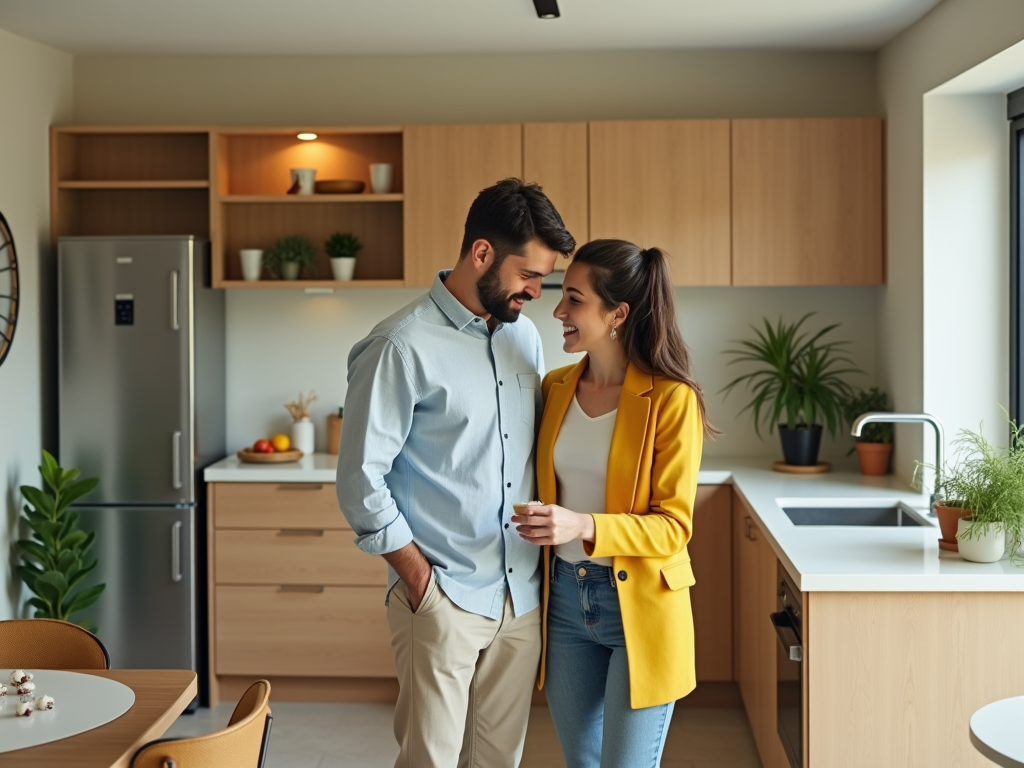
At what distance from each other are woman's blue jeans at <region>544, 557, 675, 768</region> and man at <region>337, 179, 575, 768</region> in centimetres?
6

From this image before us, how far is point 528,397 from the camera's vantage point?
242 cm

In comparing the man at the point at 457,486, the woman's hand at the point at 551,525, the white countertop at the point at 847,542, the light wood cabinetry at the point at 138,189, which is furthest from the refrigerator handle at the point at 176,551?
the woman's hand at the point at 551,525

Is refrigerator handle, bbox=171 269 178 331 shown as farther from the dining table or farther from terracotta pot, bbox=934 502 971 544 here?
terracotta pot, bbox=934 502 971 544

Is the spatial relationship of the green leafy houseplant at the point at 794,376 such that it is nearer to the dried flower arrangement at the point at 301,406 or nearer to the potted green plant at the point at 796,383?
the potted green plant at the point at 796,383

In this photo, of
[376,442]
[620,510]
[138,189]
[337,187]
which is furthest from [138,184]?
[620,510]

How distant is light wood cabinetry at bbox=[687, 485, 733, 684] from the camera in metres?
4.20

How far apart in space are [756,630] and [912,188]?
5.33ft

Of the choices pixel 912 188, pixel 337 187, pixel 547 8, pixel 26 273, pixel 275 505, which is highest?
pixel 547 8

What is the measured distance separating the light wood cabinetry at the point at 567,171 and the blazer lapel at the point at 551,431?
6.54 feet

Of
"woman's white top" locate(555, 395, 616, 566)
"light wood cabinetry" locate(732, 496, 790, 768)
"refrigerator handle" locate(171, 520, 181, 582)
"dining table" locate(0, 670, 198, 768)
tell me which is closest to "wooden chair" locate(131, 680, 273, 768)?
"dining table" locate(0, 670, 198, 768)

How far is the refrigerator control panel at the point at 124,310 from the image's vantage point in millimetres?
4277

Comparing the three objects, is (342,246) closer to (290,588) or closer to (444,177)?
(444,177)

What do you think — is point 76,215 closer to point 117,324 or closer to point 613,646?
point 117,324

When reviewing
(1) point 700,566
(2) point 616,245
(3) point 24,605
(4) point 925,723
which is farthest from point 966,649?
(3) point 24,605
